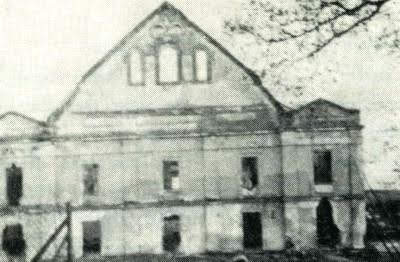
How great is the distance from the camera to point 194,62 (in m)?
28.6

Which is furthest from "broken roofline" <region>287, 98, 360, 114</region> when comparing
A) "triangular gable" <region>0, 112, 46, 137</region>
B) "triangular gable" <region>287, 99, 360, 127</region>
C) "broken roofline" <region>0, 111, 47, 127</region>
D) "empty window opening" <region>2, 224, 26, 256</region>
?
"empty window opening" <region>2, 224, 26, 256</region>

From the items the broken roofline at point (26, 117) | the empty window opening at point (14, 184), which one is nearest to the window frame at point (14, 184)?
the empty window opening at point (14, 184)

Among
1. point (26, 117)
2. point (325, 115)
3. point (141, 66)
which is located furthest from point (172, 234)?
point (325, 115)

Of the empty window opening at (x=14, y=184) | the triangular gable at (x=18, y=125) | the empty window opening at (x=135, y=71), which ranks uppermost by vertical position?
the empty window opening at (x=135, y=71)

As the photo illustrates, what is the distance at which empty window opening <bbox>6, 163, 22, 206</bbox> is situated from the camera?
93.9 feet

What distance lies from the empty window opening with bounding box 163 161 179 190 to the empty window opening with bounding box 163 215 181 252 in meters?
1.49

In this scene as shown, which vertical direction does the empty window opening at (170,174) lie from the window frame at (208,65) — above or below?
below

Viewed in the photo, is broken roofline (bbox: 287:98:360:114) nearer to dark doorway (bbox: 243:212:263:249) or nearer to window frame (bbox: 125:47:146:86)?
dark doorway (bbox: 243:212:263:249)

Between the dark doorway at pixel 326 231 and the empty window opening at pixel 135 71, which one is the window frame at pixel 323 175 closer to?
the dark doorway at pixel 326 231

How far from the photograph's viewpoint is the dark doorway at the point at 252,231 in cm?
2839

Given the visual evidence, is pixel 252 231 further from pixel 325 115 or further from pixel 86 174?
pixel 86 174

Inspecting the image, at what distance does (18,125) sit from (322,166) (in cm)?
1497

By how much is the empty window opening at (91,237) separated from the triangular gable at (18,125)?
5177 millimetres

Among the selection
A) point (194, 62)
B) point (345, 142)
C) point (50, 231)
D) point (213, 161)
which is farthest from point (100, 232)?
point (345, 142)
